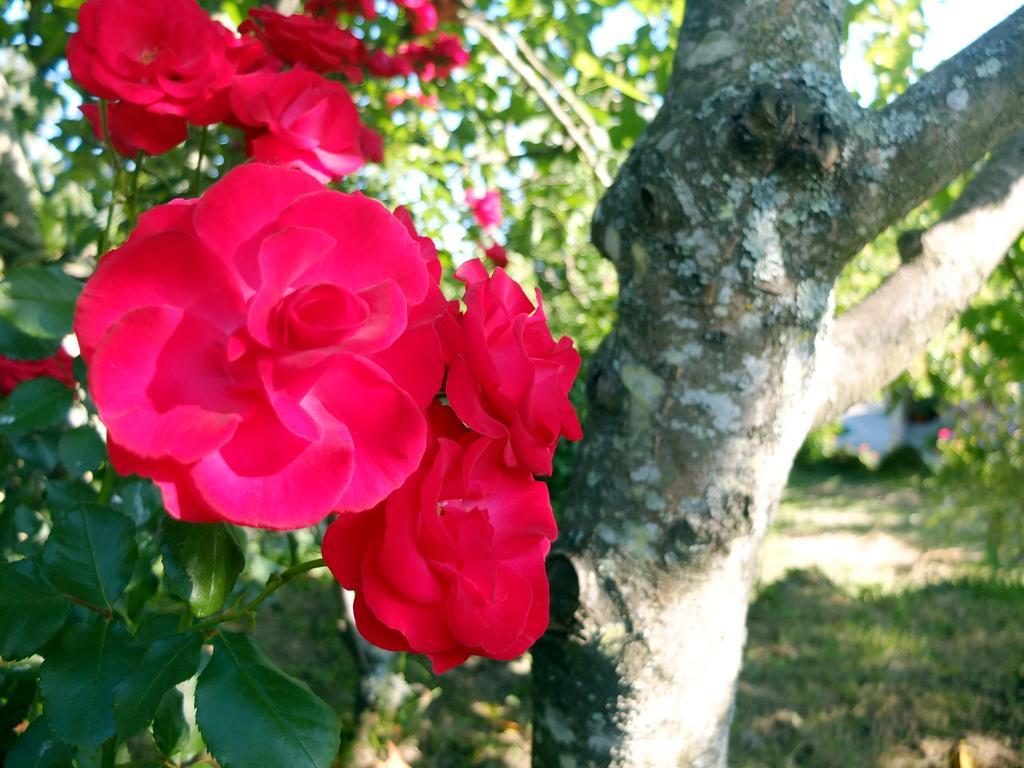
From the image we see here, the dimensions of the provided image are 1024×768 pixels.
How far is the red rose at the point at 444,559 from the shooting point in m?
0.64

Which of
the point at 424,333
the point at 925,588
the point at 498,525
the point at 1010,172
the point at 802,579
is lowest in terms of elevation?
the point at 802,579

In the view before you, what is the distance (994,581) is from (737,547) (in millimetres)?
4317

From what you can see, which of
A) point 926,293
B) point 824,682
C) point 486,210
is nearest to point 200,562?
point 926,293

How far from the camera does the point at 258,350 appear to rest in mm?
542

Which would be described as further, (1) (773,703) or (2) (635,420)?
(1) (773,703)

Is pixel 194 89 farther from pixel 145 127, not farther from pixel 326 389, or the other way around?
pixel 326 389

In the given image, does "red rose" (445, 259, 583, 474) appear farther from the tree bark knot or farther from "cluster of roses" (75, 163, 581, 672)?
the tree bark knot

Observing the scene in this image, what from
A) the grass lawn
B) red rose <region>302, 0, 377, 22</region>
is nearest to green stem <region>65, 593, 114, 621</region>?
red rose <region>302, 0, 377, 22</region>

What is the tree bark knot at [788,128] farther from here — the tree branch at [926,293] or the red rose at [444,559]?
the red rose at [444,559]

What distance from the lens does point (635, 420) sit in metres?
1.33

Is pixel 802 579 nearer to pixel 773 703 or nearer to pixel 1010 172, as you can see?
pixel 773 703

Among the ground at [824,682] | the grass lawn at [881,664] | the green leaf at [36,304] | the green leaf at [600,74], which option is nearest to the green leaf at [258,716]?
the green leaf at [36,304]

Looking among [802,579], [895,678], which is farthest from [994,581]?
[895,678]

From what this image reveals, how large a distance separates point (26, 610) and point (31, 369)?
79 centimetres
